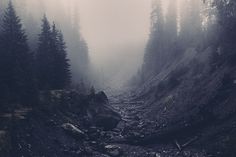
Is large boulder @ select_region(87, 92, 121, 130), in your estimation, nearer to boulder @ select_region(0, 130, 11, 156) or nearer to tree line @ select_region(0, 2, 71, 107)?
tree line @ select_region(0, 2, 71, 107)

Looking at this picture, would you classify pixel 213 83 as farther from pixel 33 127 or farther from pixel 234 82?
pixel 33 127

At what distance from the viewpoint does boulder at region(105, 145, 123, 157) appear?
49550mm

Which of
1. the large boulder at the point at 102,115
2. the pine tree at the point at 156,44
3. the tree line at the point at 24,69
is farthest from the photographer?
the pine tree at the point at 156,44

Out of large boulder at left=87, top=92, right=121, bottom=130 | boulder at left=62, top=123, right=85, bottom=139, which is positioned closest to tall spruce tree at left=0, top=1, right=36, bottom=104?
boulder at left=62, top=123, right=85, bottom=139

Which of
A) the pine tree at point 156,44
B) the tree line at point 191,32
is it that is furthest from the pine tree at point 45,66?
the pine tree at point 156,44

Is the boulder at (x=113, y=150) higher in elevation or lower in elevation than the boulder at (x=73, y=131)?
lower

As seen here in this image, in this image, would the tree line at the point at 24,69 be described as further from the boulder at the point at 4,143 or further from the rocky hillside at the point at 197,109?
the rocky hillside at the point at 197,109

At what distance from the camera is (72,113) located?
59750 millimetres

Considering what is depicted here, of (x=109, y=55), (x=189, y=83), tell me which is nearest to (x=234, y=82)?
(x=189, y=83)

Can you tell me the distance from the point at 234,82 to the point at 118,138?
54.2 ft

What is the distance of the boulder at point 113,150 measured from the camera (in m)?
49.5

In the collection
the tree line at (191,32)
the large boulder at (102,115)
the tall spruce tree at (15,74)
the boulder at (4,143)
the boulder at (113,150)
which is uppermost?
the tree line at (191,32)

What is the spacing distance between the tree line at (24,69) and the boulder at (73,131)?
4945 millimetres

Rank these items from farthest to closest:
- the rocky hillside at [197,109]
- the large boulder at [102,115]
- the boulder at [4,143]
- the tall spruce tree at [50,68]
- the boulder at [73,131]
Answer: the tall spruce tree at [50,68] < the large boulder at [102,115] < the boulder at [73,131] < the rocky hillside at [197,109] < the boulder at [4,143]
